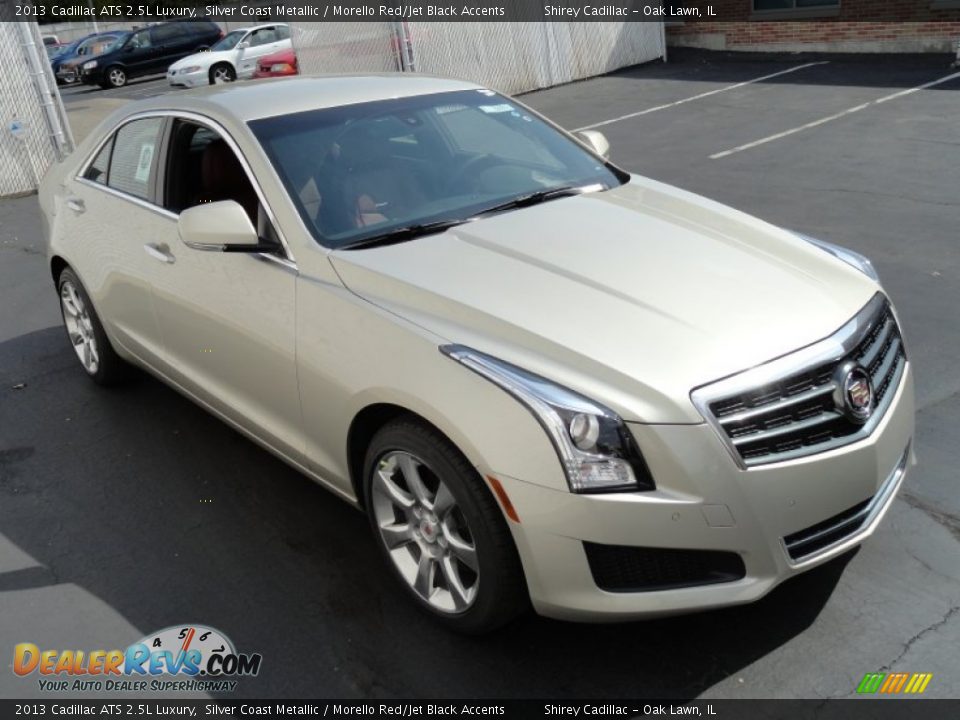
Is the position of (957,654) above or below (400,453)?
below

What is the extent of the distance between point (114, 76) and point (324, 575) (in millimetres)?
28962

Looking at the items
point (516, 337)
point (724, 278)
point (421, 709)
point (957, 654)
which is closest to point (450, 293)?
point (516, 337)

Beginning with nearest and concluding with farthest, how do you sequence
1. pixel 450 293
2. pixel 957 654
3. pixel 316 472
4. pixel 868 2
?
pixel 957 654 < pixel 450 293 < pixel 316 472 < pixel 868 2

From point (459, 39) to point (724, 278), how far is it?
14898 mm

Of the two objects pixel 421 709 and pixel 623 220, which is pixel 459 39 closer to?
pixel 623 220

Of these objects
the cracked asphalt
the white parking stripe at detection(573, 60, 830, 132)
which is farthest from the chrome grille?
the white parking stripe at detection(573, 60, 830, 132)

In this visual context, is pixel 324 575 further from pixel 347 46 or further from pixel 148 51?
pixel 148 51

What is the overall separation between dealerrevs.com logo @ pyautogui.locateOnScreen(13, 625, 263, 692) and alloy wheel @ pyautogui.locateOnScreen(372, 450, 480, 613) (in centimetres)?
60

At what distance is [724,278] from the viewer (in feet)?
10.7

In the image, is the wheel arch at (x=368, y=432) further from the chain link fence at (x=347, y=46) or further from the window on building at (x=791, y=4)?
the window on building at (x=791, y=4)

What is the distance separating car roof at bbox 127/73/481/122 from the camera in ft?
13.6

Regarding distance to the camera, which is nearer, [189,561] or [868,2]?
[189,561]

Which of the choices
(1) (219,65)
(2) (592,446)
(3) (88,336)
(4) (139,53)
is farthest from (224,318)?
(4) (139,53)

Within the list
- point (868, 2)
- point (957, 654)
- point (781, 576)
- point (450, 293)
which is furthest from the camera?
point (868, 2)
